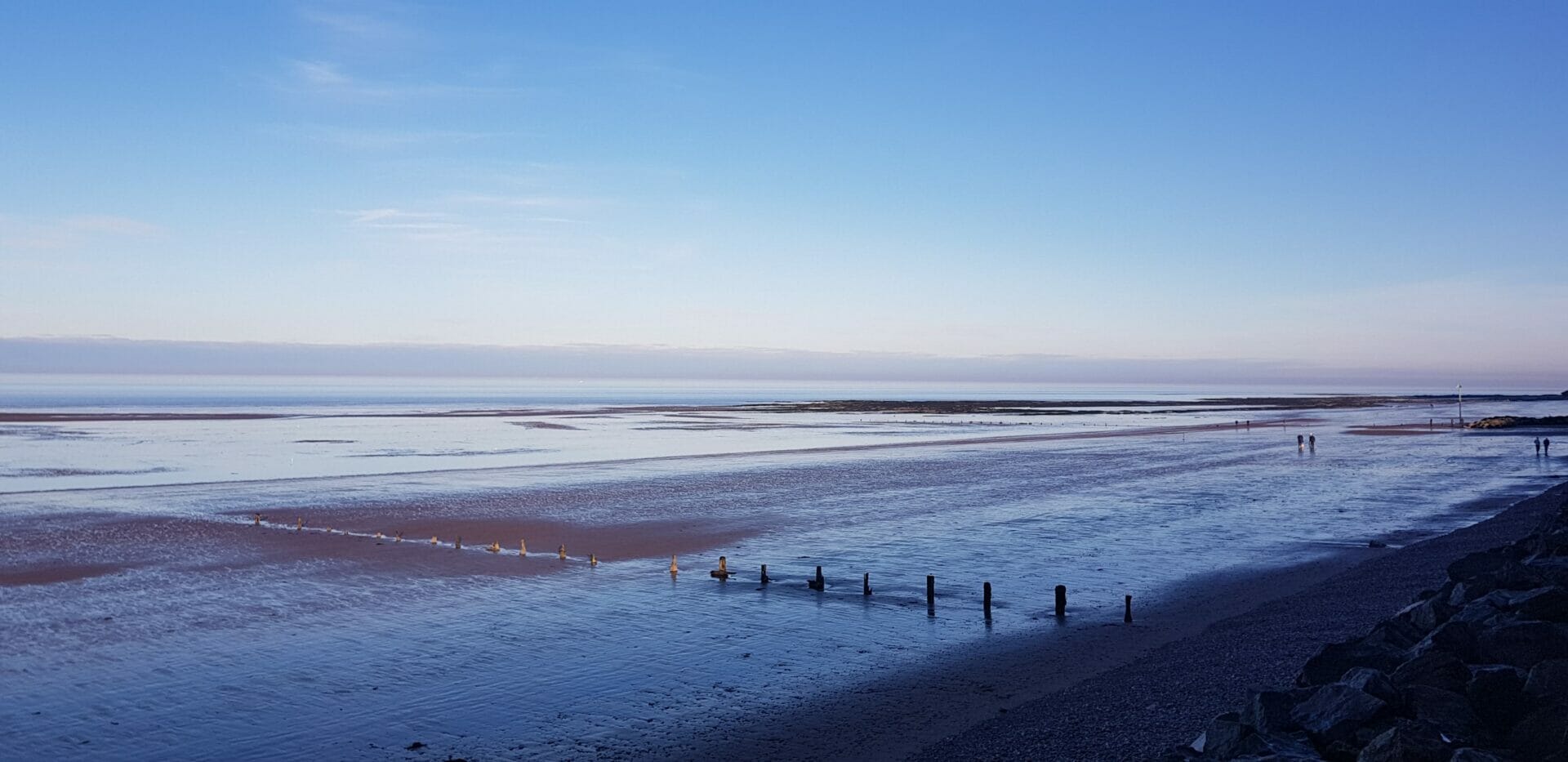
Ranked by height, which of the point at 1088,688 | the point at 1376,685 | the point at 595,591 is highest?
the point at 1376,685

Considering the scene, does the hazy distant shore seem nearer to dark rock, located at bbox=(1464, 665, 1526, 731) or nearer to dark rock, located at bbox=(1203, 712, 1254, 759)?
dark rock, located at bbox=(1203, 712, 1254, 759)

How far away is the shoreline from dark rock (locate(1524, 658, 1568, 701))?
11.2ft

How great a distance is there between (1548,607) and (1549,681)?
3.51 metres

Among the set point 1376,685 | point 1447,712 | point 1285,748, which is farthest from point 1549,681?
point 1285,748

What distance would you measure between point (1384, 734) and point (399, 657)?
14256 millimetres

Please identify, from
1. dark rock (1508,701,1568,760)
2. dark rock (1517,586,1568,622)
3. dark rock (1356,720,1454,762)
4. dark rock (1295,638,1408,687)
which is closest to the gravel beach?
dark rock (1295,638,1408,687)

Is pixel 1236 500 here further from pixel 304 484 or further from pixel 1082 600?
pixel 304 484

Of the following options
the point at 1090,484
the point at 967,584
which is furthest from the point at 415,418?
the point at 967,584

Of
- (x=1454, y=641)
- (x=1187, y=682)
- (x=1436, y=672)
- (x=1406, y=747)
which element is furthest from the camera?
(x=1187, y=682)

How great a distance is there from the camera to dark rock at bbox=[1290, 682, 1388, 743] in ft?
29.9

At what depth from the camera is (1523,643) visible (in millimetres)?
10742

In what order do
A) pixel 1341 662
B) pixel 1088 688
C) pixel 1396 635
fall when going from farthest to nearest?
pixel 1088 688
pixel 1396 635
pixel 1341 662

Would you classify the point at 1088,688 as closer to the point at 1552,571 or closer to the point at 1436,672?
the point at 1436,672

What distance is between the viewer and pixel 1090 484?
43844 mm
